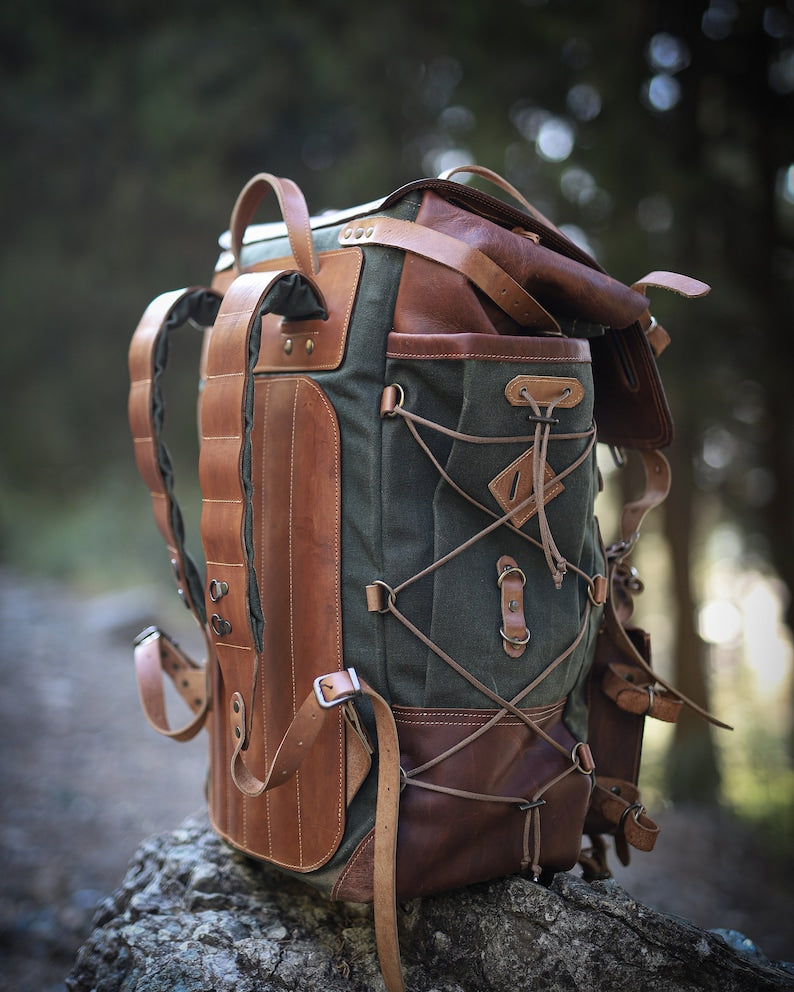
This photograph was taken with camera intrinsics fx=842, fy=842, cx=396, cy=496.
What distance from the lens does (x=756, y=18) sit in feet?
12.9

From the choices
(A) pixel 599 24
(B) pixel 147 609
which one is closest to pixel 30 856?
(B) pixel 147 609

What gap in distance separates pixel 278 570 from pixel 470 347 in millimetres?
545

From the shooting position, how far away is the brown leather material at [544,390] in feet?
4.83

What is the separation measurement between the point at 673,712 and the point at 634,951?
1.59 feet

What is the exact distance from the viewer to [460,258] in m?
1.46

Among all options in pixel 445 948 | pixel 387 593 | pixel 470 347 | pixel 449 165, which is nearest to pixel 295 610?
pixel 387 593

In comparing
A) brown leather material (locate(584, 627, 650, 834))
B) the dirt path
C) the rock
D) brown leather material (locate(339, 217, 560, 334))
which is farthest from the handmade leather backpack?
the dirt path

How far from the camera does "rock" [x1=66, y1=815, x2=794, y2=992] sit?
151 cm

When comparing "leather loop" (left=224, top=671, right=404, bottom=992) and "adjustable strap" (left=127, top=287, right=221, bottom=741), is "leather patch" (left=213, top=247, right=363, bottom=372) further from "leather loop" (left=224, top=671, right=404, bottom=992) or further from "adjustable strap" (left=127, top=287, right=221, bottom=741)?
"leather loop" (left=224, top=671, right=404, bottom=992)

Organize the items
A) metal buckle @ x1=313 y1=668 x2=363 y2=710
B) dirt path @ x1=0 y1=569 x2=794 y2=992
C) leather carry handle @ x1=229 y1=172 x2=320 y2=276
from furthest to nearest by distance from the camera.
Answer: dirt path @ x1=0 y1=569 x2=794 y2=992 → leather carry handle @ x1=229 y1=172 x2=320 y2=276 → metal buckle @ x1=313 y1=668 x2=363 y2=710

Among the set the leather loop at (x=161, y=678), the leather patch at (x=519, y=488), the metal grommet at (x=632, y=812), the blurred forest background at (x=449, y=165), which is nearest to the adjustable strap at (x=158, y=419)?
the leather loop at (x=161, y=678)

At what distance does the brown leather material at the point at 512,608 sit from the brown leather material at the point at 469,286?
1.40ft

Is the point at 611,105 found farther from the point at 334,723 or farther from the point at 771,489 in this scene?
the point at 334,723

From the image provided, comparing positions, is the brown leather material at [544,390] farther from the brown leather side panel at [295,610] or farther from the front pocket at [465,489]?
the brown leather side panel at [295,610]
